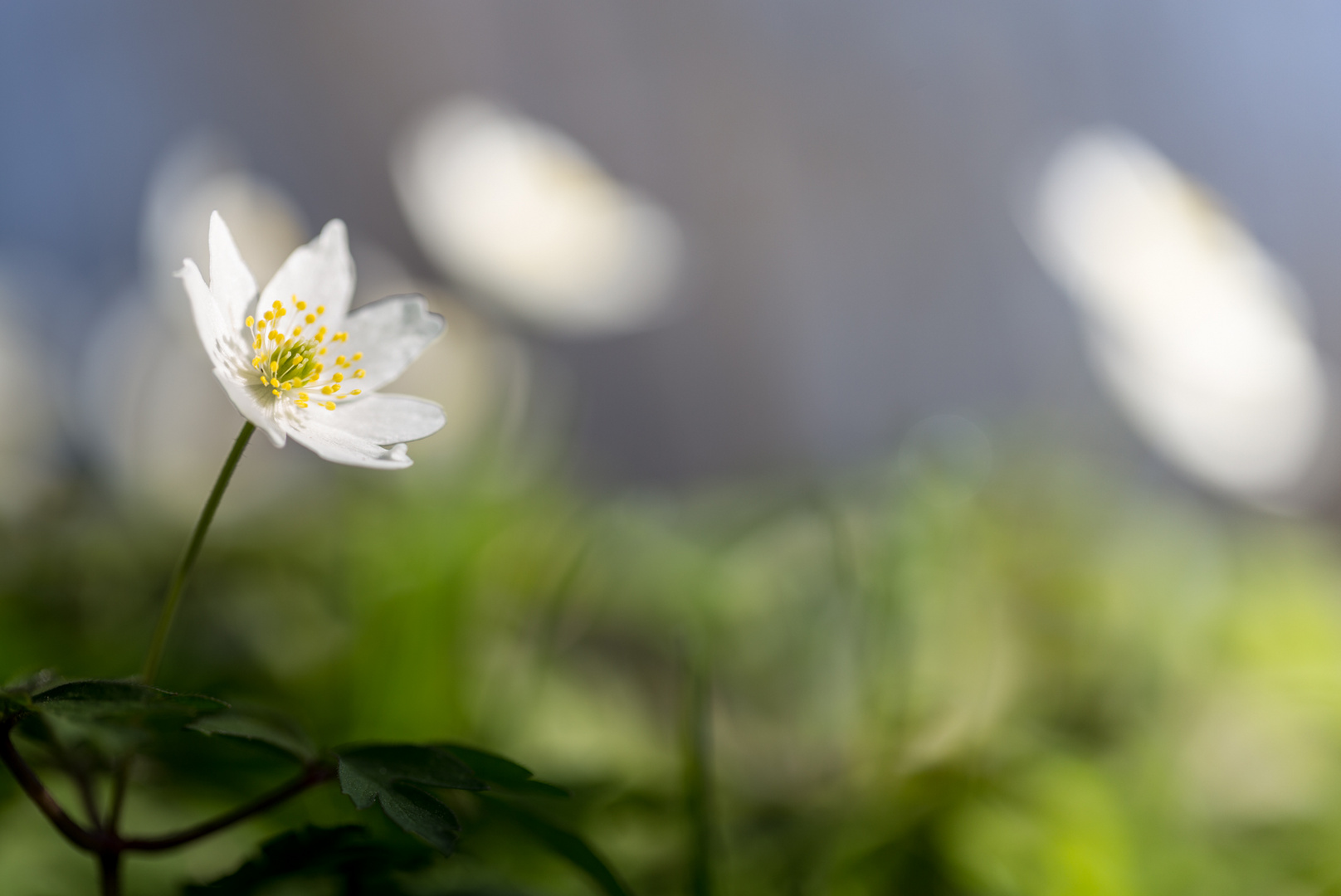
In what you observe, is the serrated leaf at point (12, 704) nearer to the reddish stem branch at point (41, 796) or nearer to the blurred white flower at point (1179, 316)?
the reddish stem branch at point (41, 796)

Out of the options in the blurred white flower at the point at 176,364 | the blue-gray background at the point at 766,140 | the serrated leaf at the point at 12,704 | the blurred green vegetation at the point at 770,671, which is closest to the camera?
the serrated leaf at the point at 12,704

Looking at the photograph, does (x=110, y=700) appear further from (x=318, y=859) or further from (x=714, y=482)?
(x=714, y=482)

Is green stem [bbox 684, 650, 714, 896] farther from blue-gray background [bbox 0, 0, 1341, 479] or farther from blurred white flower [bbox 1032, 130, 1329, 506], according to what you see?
blue-gray background [bbox 0, 0, 1341, 479]

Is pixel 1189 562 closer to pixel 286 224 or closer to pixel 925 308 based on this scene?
pixel 286 224

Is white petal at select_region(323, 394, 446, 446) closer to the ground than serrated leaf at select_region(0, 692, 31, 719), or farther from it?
farther from it

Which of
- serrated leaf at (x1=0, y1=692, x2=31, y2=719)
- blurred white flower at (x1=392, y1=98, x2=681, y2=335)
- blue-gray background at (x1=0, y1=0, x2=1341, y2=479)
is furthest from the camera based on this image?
blue-gray background at (x1=0, y1=0, x2=1341, y2=479)

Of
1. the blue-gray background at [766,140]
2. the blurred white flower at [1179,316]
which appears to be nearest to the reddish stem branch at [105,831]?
the blurred white flower at [1179,316]

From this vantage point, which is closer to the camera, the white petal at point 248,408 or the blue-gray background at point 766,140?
the white petal at point 248,408

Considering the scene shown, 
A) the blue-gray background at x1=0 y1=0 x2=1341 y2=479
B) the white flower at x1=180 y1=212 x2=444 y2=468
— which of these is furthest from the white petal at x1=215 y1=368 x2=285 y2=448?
the blue-gray background at x1=0 y1=0 x2=1341 y2=479
